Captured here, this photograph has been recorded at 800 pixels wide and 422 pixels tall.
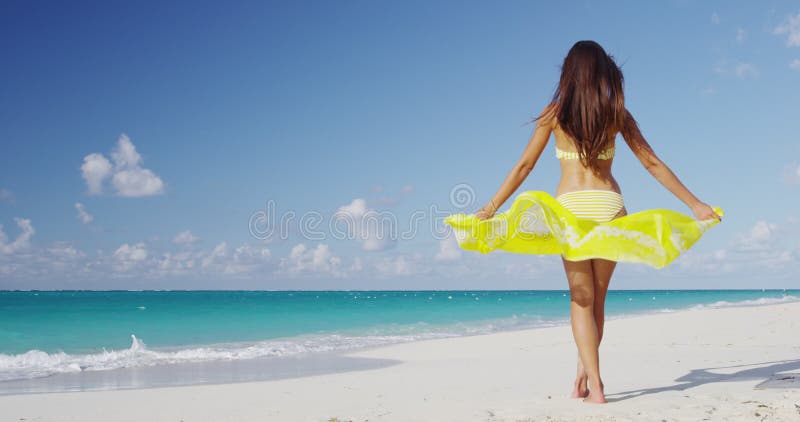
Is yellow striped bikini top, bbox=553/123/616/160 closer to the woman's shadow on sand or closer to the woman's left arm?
A: the woman's left arm

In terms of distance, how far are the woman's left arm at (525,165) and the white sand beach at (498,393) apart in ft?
4.49

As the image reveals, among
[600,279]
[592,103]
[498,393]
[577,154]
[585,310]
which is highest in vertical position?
[592,103]

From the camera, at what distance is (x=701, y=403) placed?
4.25 meters

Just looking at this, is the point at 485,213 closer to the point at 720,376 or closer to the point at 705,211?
the point at 705,211

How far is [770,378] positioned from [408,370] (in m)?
4.07

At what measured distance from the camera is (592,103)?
389cm

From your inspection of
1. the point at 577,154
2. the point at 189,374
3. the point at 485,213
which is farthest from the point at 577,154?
the point at 189,374

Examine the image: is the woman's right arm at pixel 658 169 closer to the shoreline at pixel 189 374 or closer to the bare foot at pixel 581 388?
the bare foot at pixel 581 388

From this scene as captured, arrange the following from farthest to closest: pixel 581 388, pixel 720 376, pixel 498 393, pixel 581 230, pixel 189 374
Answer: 1. pixel 189 374
2. pixel 720 376
3. pixel 498 393
4. pixel 581 388
5. pixel 581 230

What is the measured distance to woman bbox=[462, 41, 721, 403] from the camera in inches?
154

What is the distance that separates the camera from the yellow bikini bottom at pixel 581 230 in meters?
3.78

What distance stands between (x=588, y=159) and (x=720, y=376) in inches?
132

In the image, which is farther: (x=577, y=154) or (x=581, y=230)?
(x=577, y=154)

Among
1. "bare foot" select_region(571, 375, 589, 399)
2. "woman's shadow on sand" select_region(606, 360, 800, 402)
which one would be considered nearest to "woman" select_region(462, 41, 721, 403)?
"bare foot" select_region(571, 375, 589, 399)
